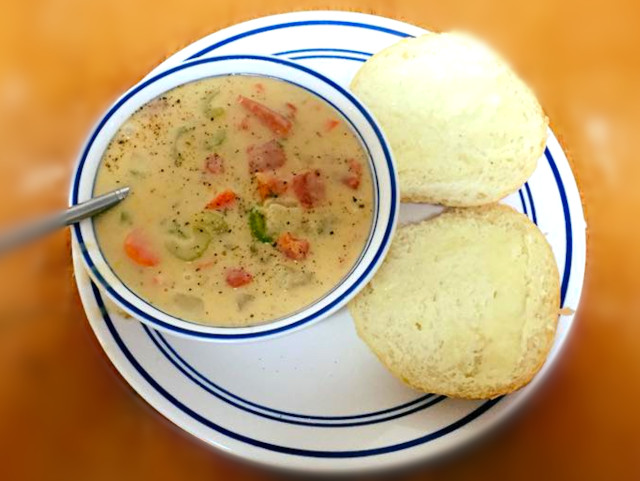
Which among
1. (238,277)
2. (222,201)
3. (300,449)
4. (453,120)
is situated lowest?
(300,449)

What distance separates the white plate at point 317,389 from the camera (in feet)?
5.50

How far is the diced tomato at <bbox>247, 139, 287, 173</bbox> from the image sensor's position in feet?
5.51

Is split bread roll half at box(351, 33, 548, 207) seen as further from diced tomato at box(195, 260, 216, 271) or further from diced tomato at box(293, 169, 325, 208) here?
diced tomato at box(195, 260, 216, 271)

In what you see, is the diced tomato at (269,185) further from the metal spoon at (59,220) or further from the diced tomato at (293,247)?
the metal spoon at (59,220)

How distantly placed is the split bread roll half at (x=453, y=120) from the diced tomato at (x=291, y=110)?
12.3 inches

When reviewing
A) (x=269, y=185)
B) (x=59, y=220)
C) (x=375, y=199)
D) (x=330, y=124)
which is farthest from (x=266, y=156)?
(x=59, y=220)

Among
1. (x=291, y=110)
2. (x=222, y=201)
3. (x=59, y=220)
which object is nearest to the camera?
(x=59, y=220)

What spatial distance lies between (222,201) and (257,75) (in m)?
0.41

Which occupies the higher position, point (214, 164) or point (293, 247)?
point (214, 164)

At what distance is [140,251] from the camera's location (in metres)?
1.57

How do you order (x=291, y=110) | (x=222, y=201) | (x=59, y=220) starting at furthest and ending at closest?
(x=291, y=110)
(x=222, y=201)
(x=59, y=220)

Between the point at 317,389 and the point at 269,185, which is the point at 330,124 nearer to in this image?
the point at 269,185

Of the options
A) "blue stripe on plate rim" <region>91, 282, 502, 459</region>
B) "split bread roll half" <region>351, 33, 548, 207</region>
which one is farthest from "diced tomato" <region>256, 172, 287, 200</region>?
"blue stripe on plate rim" <region>91, 282, 502, 459</region>

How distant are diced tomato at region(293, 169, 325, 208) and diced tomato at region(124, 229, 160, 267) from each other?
0.41m
